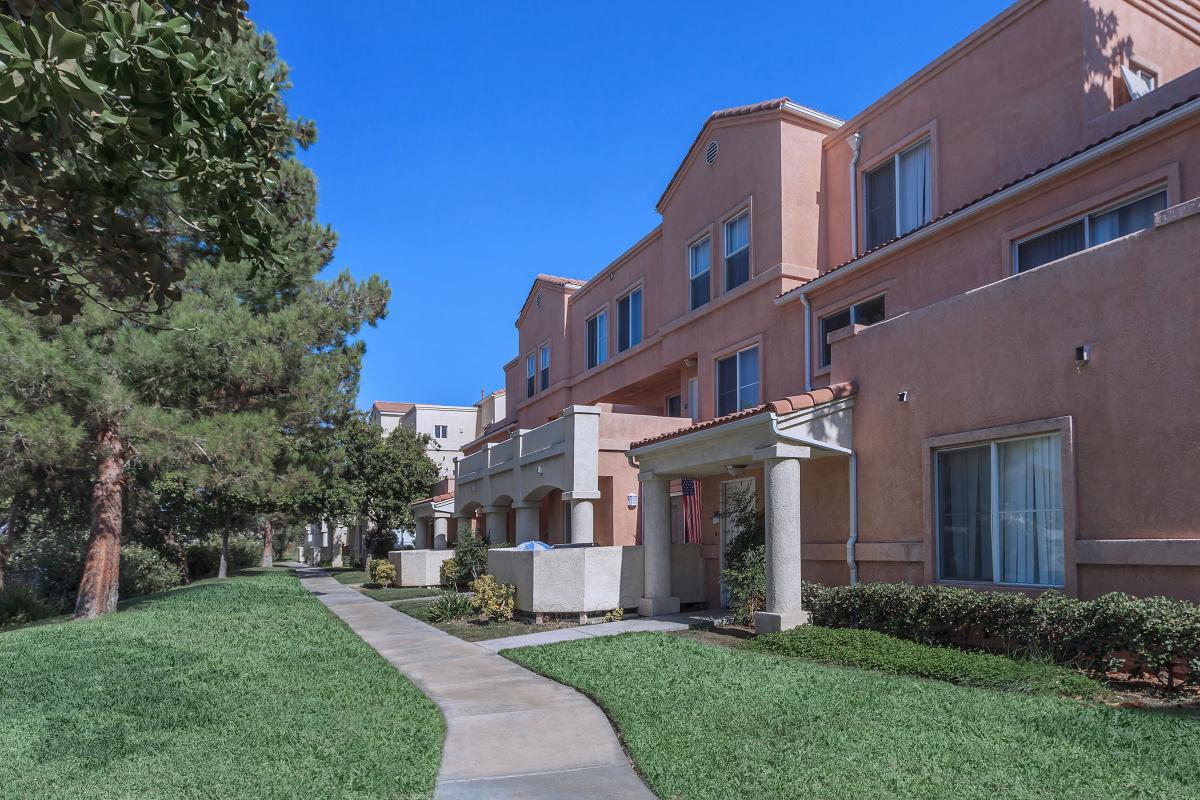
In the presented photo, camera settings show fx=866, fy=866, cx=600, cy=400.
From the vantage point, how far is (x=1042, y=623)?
864 centimetres

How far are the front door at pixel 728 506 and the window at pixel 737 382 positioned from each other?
161 cm

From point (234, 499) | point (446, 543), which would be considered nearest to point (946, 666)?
point (446, 543)

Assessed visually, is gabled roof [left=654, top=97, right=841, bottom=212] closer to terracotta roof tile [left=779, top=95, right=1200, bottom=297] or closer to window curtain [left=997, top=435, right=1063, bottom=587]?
terracotta roof tile [left=779, top=95, right=1200, bottom=297]

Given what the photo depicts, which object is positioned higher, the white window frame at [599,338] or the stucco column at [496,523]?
the white window frame at [599,338]

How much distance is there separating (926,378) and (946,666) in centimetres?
409

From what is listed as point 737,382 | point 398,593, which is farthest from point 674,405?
point 398,593

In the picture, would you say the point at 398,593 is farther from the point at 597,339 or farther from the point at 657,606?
the point at 657,606

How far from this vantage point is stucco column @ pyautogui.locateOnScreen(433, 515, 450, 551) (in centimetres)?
Answer: 3366

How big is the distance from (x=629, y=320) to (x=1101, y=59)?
43.0 feet

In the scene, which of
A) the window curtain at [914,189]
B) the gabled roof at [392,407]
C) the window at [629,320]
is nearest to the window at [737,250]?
the window curtain at [914,189]

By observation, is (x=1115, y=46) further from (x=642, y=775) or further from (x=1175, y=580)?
(x=642, y=775)

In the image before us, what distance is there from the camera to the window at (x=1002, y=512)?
9562 mm

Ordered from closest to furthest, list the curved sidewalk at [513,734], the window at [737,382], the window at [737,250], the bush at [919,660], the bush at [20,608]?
1. the curved sidewalk at [513,734]
2. the bush at [919,660]
3. the window at [737,382]
4. the window at [737,250]
5. the bush at [20,608]

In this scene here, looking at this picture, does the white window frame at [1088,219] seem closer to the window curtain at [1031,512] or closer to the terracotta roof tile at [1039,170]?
the terracotta roof tile at [1039,170]
